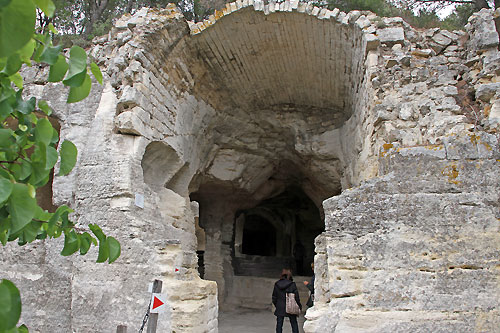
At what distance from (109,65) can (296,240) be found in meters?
10.9

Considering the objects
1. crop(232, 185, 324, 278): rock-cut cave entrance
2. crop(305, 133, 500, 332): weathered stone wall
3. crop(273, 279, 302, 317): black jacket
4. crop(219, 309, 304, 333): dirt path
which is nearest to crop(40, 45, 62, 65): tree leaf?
crop(305, 133, 500, 332): weathered stone wall

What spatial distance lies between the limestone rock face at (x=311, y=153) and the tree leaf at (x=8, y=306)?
8.47ft

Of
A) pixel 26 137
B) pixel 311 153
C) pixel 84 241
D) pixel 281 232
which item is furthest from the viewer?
pixel 281 232

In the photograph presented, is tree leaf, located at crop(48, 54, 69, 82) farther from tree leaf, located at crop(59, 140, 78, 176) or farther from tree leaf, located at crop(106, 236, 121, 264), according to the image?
tree leaf, located at crop(106, 236, 121, 264)

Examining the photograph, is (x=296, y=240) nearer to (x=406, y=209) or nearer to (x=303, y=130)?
(x=303, y=130)

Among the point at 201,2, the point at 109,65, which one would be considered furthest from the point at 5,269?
the point at 201,2

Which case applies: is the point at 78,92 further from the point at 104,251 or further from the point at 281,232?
the point at 281,232

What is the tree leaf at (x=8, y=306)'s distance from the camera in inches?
40.3

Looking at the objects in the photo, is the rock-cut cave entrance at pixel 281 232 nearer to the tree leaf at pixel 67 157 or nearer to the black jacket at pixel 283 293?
the black jacket at pixel 283 293

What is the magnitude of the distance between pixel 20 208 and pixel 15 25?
20.5 inches

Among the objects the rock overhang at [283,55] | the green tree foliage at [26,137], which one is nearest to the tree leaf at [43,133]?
the green tree foliage at [26,137]

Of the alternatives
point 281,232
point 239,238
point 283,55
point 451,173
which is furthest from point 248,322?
point 281,232

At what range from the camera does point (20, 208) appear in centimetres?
119

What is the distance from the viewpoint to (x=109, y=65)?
6.08 meters
